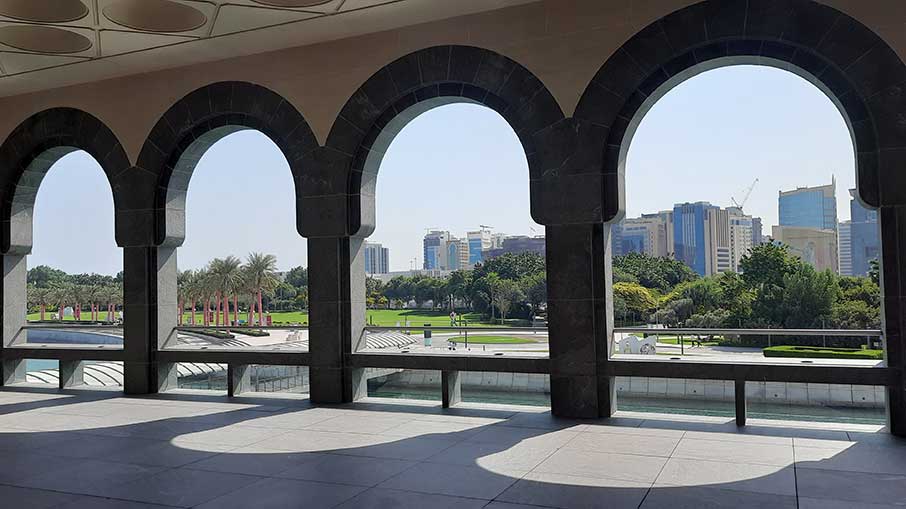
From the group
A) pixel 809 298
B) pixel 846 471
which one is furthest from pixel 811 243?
pixel 846 471

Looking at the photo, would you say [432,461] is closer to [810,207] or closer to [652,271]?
[652,271]

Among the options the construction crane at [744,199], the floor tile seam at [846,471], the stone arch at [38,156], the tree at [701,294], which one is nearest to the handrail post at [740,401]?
the floor tile seam at [846,471]

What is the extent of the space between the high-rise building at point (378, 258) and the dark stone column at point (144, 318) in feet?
212

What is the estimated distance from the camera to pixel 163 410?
9102 millimetres

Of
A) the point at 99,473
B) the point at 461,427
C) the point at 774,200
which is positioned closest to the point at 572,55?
the point at 461,427

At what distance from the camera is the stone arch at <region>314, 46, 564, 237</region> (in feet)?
27.5

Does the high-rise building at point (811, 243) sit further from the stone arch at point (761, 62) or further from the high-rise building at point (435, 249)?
the stone arch at point (761, 62)

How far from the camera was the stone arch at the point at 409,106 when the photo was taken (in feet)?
27.5

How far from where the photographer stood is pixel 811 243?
47.3m

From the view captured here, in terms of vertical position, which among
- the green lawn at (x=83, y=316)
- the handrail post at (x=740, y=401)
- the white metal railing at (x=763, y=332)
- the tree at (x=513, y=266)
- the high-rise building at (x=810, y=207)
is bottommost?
the green lawn at (x=83, y=316)

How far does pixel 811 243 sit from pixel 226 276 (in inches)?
1707

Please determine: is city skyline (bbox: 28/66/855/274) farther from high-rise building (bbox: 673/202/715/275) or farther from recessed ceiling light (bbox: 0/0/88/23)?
recessed ceiling light (bbox: 0/0/88/23)

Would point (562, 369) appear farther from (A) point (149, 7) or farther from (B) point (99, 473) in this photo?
(A) point (149, 7)

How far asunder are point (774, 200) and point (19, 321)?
202 feet
